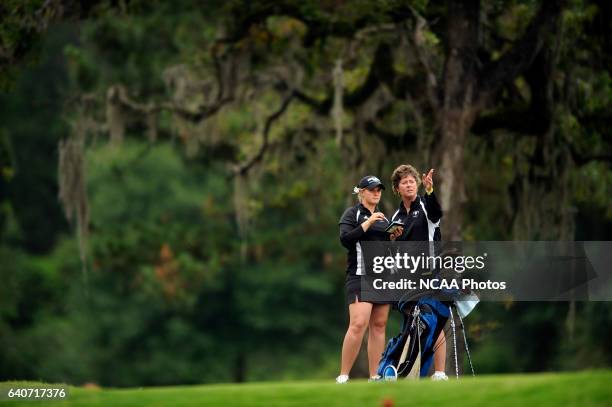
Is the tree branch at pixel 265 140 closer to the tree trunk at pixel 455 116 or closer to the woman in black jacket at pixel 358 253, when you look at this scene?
the tree trunk at pixel 455 116

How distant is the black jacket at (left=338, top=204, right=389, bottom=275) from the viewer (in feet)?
39.0

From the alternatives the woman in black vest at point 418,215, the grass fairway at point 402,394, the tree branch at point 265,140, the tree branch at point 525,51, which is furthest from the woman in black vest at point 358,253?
the tree branch at point 265,140

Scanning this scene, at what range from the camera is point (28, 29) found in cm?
1727

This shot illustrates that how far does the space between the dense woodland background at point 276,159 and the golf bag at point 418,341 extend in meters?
5.42

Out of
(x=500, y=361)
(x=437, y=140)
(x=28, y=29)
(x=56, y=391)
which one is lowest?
(x=500, y=361)

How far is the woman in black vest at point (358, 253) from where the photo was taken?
1193 cm

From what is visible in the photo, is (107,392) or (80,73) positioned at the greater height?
(80,73)

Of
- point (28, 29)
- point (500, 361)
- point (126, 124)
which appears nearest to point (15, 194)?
point (500, 361)

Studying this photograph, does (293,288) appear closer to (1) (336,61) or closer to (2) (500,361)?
(2) (500,361)

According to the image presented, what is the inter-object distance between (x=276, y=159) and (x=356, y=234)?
13168 millimetres

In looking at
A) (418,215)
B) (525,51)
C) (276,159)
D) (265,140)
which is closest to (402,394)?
(418,215)

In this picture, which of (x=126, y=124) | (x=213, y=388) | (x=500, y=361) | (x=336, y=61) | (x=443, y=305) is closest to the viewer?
(x=213, y=388)

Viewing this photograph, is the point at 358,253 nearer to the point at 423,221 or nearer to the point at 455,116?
the point at 423,221

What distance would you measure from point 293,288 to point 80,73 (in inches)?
825
